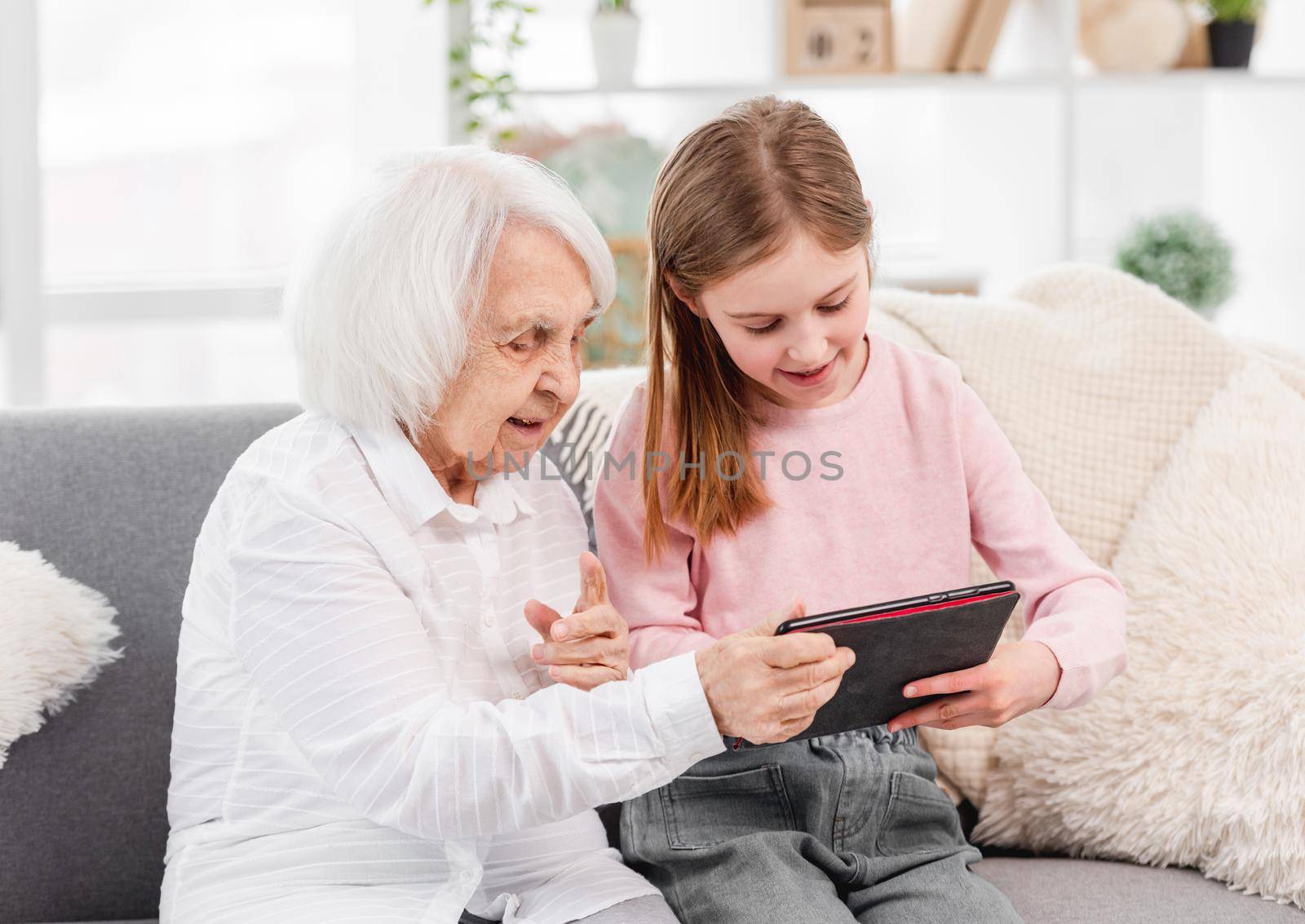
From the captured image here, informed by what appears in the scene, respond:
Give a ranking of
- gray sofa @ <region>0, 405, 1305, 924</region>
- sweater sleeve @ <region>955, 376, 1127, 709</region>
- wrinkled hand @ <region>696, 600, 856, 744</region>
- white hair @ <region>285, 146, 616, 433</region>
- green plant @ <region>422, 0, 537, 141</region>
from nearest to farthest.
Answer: wrinkled hand @ <region>696, 600, 856, 744</region>
white hair @ <region>285, 146, 616, 433</region>
sweater sleeve @ <region>955, 376, 1127, 709</region>
gray sofa @ <region>0, 405, 1305, 924</region>
green plant @ <region>422, 0, 537, 141</region>

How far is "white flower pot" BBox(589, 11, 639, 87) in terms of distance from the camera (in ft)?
8.98

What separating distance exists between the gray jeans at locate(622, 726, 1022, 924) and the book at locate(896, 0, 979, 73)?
6.49 ft

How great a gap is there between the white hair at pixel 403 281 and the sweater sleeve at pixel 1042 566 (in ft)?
1.76

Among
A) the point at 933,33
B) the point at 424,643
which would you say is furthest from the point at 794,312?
the point at 933,33

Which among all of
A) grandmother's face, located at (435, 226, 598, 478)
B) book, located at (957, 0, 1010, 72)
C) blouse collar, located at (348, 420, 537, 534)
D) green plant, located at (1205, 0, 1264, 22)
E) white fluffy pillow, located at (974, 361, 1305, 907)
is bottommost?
white fluffy pillow, located at (974, 361, 1305, 907)

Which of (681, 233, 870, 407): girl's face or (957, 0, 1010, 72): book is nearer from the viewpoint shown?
(681, 233, 870, 407): girl's face

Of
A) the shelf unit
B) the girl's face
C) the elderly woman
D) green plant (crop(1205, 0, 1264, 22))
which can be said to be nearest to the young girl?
the girl's face

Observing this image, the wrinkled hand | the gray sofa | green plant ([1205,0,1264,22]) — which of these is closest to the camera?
the wrinkled hand

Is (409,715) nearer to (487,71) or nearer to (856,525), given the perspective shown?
(856,525)

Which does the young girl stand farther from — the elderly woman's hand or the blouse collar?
the blouse collar

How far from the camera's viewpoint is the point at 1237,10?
112 inches

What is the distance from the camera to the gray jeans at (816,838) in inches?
47.3

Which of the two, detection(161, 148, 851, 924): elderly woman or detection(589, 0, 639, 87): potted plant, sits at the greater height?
detection(589, 0, 639, 87): potted plant

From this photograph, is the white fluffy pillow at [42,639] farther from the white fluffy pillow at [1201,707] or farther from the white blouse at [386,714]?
the white fluffy pillow at [1201,707]
